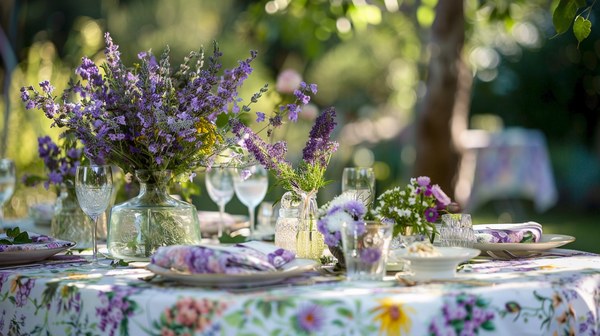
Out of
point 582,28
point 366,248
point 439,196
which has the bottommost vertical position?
point 366,248

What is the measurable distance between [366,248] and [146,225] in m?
0.62

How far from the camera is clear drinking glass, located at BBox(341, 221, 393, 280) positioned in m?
1.03

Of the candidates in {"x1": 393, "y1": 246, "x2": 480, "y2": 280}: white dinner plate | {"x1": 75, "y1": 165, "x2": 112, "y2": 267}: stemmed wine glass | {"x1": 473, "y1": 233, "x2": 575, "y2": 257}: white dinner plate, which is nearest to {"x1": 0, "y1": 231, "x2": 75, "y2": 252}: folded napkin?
{"x1": 75, "y1": 165, "x2": 112, "y2": 267}: stemmed wine glass

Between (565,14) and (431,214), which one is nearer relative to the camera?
(431,214)

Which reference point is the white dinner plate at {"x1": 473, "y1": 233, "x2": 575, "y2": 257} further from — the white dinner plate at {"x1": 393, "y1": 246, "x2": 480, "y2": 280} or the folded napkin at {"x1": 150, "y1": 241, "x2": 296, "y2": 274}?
the folded napkin at {"x1": 150, "y1": 241, "x2": 296, "y2": 274}

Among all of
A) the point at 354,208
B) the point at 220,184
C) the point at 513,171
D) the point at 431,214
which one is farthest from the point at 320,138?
the point at 513,171

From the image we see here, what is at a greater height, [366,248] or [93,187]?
[93,187]

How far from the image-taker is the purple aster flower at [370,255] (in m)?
1.04

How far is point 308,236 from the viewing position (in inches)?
53.4

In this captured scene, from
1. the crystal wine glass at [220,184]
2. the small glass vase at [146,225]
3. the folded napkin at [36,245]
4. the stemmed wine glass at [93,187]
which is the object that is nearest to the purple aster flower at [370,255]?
the small glass vase at [146,225]

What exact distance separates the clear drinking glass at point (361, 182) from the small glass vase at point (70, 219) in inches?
35.3

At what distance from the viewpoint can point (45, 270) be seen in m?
1.22

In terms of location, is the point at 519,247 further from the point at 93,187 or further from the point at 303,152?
the point at 93,187

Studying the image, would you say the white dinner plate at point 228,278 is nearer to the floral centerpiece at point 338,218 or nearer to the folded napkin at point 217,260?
the folded napkin at point 217,260
